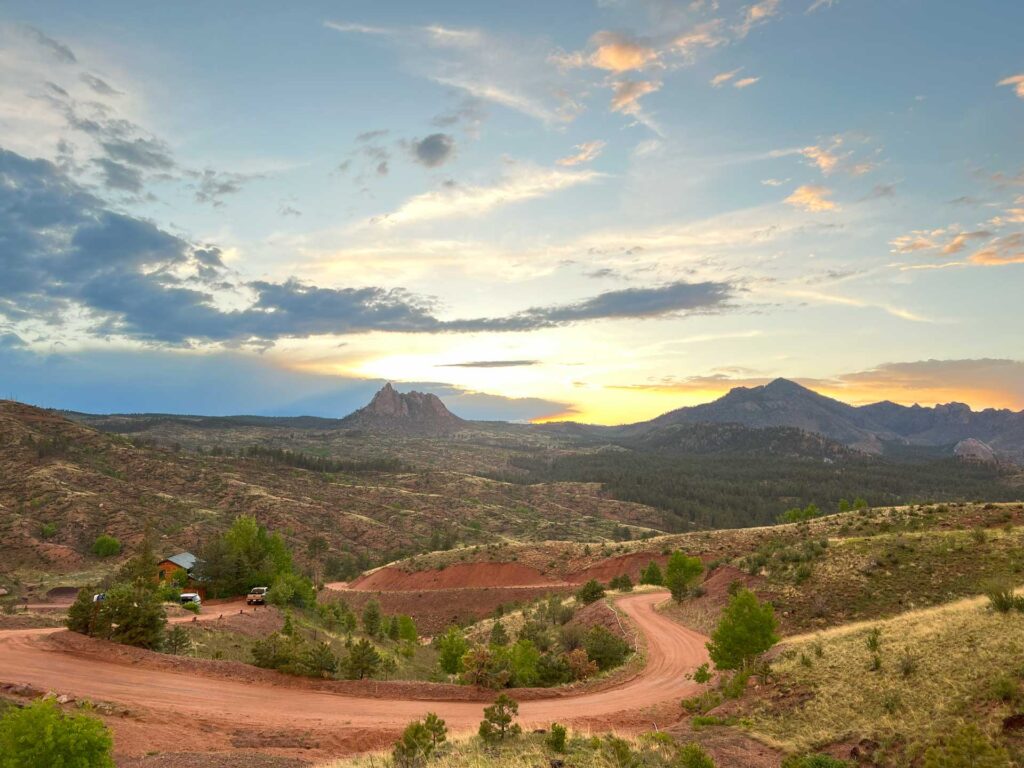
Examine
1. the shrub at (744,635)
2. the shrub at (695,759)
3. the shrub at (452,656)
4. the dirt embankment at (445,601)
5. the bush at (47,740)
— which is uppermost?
the bush at (47,740)

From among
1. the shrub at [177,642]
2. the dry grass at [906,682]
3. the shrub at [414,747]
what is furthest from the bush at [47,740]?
the shrub at [177,642]

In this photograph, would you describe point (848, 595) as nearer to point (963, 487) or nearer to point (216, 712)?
point (216, 712)

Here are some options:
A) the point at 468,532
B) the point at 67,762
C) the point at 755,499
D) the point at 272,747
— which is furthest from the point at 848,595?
the point at 755,499

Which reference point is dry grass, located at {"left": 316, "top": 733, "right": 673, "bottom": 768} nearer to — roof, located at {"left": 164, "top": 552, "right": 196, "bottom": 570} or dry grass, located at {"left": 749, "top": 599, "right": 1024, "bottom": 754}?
dry grass, located at {"left": 749, "top": 599, "right": 1024, "bottom": 754}

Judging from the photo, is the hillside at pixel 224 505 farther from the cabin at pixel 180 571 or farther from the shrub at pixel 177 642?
the shrub at pixel 177 642

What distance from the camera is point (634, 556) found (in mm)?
70875

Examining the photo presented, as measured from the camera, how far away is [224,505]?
309 feet

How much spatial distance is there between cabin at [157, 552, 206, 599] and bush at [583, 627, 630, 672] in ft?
131

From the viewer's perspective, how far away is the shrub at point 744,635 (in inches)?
927

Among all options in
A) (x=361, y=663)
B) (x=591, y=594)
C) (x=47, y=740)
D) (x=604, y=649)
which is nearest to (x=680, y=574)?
(x=591, y=594)

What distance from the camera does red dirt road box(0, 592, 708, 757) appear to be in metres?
17.3

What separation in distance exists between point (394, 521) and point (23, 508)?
5856 centimetres

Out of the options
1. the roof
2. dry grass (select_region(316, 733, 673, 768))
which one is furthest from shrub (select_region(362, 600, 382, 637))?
dry grass (select_region(316, 733, 673, 768))

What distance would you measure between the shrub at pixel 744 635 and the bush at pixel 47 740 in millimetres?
22065
